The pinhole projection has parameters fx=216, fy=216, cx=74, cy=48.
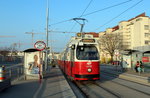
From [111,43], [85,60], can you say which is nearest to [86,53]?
[85,60]

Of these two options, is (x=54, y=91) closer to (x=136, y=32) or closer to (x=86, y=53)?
(x=86, y=53)

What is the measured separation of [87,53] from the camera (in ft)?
49.1

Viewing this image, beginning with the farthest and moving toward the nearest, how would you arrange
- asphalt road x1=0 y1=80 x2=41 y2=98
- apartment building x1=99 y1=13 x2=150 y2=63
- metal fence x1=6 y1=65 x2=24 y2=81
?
apartment building x1=99 y1=13 x2=150 y2=63 < metal fence x1=6 y1=65 x2=24 y2=81 < asphalt road x1=0 y1=80 x2=41 y2=98

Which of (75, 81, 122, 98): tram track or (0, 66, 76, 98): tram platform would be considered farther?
(75, 81, 122, 98): tram track

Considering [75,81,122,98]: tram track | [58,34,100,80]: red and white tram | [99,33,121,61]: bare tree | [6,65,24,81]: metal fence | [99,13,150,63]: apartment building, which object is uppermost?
[99,13,150,63]: apartment building

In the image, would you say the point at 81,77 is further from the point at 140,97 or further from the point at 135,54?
the point at 135,54

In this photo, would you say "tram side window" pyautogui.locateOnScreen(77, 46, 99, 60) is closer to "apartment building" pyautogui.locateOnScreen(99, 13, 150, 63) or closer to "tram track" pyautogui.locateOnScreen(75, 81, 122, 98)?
"tram track" pyautogui.locateOnScreen(75, 81, 122, 98)

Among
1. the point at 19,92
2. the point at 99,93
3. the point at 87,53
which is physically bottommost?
the point at 99,93

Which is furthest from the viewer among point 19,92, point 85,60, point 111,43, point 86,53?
point 111,43

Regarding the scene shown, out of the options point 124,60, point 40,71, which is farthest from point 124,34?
point 40,71

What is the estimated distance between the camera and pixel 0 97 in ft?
31.4

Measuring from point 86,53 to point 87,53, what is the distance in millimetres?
69

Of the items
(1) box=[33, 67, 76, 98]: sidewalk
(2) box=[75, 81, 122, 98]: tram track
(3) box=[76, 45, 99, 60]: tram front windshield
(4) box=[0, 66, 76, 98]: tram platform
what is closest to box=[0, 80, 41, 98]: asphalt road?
(4) box=[0, 66, 76, 98]: tram platform

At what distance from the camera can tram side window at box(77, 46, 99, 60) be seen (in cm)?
1484
